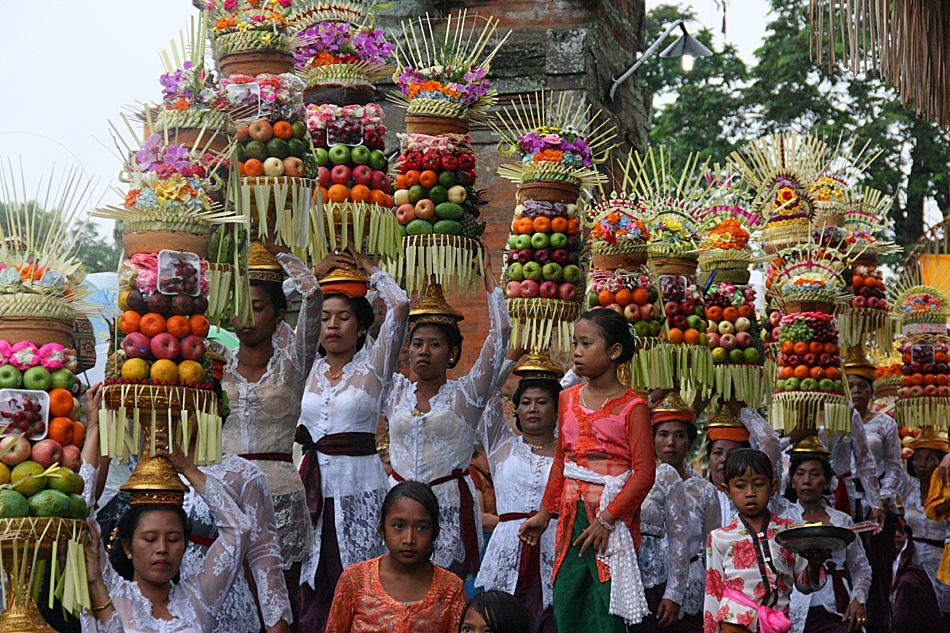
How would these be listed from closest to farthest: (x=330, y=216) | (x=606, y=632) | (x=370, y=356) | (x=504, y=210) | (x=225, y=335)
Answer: (x=606, y=632), (x=330, y=216), (x=370, y=356), (x=225, y=335), (x=504, y=210)

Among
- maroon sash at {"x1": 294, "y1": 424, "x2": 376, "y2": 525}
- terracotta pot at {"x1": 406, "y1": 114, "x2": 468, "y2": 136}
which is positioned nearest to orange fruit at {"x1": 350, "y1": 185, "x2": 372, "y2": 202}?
terracotta pot at {"x1": 406, "y1": 114, "x2": 468, "y2": 136}

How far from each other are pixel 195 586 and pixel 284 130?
1805 millimetres

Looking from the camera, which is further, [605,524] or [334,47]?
[334,47]

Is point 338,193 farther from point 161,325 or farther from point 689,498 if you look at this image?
point 689,498

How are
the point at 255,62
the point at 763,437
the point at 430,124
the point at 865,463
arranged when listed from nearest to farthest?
the point at 255,62 < the point at 430,124 < the point at 763,437 < the point at 865,463

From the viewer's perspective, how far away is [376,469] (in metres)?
6.12

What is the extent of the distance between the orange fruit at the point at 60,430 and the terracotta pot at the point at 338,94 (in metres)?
2.15

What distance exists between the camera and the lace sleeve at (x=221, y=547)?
492 cm

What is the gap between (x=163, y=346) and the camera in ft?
15.1

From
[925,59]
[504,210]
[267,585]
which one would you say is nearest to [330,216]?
[267,585]

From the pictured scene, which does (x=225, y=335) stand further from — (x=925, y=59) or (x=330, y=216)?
(x=925, y=59)

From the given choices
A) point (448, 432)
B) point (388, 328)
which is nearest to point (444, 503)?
point (448, 432)

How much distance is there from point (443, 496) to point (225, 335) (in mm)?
2690

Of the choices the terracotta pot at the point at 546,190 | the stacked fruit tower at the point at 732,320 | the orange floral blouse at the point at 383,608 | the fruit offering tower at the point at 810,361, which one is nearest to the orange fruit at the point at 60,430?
the orange floral blouse at the point at 383,608
